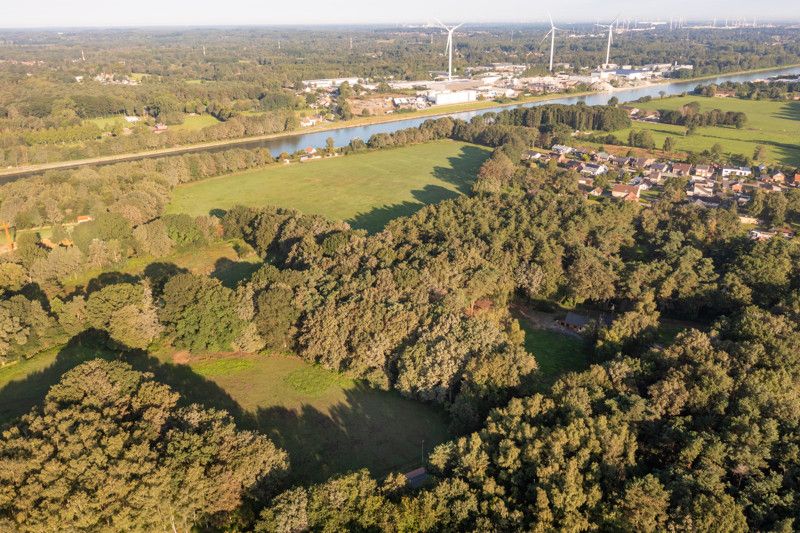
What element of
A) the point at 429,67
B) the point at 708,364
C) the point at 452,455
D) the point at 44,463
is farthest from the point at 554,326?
the point at 429,67

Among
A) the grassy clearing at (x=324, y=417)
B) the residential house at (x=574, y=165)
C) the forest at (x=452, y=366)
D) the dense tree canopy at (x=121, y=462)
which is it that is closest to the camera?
the dense tree canopy at (x=121, y=462)

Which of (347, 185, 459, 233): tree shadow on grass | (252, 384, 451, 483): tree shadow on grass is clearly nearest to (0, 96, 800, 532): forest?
(252, 384, 451, 483): tree shadow on grass

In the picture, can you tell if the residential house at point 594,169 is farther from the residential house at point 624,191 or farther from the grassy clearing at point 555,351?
the grassy clearing at point 555,351

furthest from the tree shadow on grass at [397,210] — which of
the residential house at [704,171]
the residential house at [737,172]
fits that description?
the residential house at [737,172]

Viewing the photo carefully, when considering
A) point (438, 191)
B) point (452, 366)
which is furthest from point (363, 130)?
point (452, 366)

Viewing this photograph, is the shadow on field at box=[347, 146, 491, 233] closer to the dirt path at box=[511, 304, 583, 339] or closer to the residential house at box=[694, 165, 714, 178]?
the dirt path at box=[511, 304, 583, 339]

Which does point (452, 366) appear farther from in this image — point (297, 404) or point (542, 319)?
point (542, 319)
